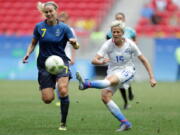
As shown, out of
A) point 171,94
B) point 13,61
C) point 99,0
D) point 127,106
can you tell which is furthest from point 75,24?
point 127,106

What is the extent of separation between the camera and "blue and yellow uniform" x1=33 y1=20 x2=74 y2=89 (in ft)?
35.9

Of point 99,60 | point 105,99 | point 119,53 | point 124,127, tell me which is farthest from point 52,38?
point 124,127

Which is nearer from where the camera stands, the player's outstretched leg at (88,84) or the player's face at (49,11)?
the player's outstretched leg at (88,84)

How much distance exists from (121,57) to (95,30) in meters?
19.3

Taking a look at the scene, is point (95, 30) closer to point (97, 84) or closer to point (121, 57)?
point (121, 57)

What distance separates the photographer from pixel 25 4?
3388cm

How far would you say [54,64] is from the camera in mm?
10375

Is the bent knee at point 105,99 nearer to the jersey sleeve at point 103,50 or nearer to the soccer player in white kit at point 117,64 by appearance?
the soccer player in white kit at point 117,64

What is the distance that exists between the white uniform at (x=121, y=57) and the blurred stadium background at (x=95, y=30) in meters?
14.4

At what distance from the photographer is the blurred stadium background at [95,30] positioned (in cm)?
2602

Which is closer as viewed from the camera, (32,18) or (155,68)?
(155,68)

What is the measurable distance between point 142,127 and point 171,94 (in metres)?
8.74

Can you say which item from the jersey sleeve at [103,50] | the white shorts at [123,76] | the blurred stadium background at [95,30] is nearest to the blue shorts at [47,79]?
the jersey sleeve at [103,50]

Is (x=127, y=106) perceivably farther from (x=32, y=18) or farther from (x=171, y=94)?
(x=32, y=18)
